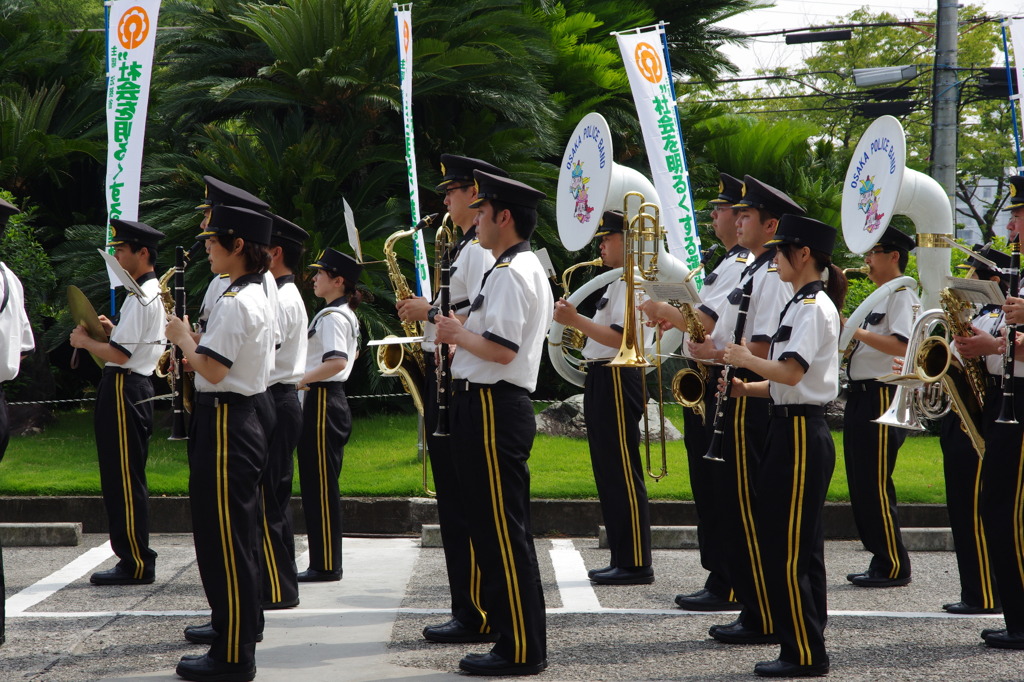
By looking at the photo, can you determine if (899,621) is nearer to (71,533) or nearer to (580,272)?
(71,533)

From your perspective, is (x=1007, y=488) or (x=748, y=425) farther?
(x=748, y=425)

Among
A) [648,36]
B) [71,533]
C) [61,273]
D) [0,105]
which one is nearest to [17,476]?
Answer: [71,533]

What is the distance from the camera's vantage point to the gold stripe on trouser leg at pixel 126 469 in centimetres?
702

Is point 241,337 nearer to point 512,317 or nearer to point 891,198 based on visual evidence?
point 512,317

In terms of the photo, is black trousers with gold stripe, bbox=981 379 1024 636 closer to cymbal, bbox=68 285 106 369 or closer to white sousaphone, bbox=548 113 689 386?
white sousaphone, bbox=548 113 689 386

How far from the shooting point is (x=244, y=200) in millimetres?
5387

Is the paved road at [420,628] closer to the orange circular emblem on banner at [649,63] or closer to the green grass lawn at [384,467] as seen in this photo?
the green grass lawn at [384,467]

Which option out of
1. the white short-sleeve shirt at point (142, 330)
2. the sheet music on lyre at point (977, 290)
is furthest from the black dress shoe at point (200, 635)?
the sheet music on lyre at point (977, 290)

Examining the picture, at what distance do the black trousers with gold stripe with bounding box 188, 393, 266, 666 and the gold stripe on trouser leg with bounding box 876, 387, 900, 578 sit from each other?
4.11 m

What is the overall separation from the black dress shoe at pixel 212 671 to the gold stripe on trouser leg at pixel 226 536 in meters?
0.04

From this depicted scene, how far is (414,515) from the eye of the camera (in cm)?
897

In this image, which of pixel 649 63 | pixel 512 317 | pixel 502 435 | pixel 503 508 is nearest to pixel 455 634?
pixel 503 508

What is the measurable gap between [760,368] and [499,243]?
51.4 inches

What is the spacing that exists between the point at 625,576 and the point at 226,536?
302 cm
